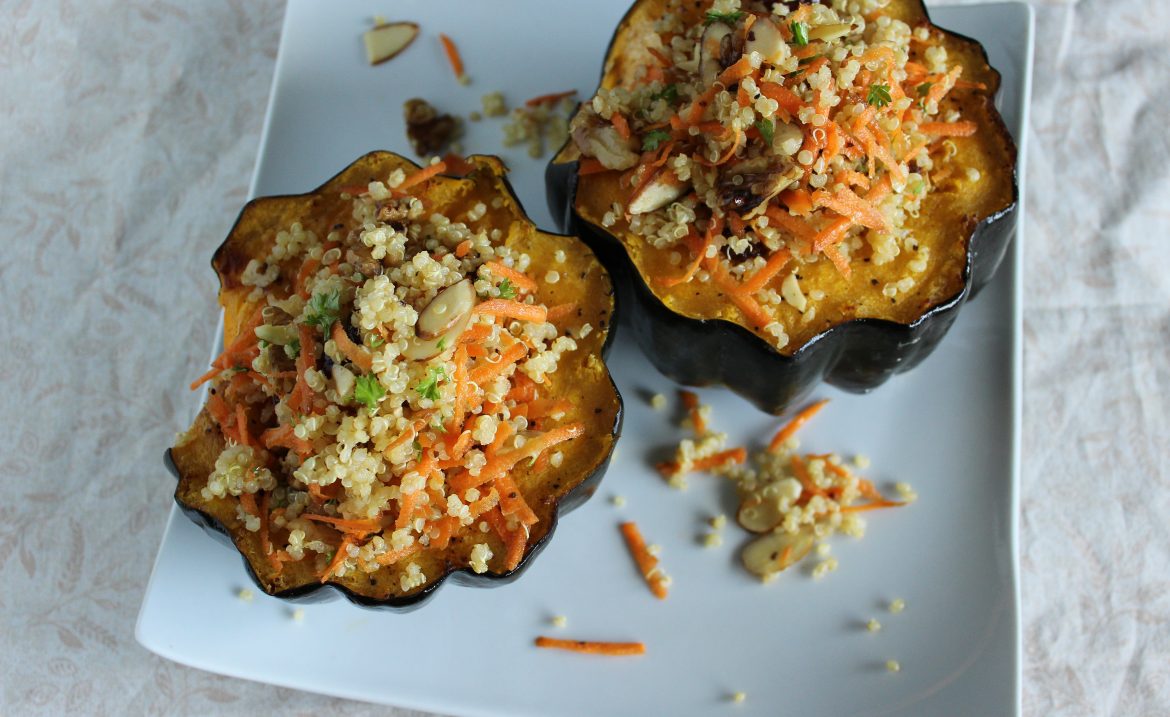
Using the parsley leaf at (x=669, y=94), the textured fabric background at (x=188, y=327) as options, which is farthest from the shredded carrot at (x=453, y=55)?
the parsley leaf at (x=669, y=94)

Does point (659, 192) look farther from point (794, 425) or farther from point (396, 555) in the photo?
point (396, 555)

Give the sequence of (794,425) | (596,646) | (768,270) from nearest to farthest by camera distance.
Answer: (768,270)
(596,646)
(794,425)

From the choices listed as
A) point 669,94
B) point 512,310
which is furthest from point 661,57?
point 512,310

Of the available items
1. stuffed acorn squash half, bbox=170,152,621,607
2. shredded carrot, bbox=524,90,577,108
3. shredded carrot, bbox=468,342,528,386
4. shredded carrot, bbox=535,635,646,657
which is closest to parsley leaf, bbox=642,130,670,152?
stuffed acorn squash half, bbox=170,152,621,607

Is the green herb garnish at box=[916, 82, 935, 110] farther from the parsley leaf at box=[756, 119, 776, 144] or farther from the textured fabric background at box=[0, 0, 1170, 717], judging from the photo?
the textured fabric background at box=[0, 0, 1170, 717]

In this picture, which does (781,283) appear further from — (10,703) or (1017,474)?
(10,703)

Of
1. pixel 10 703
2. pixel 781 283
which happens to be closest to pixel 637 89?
pixel 781 283
